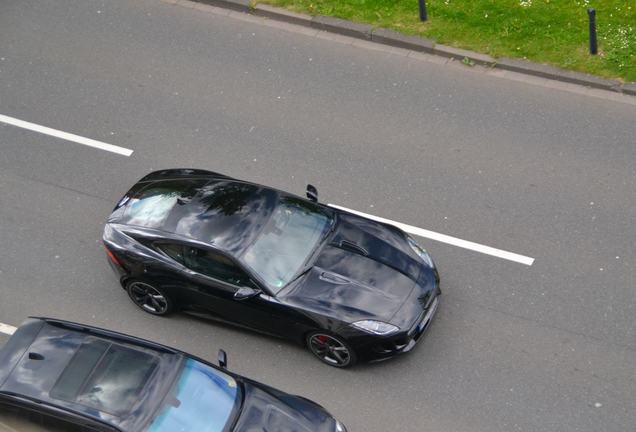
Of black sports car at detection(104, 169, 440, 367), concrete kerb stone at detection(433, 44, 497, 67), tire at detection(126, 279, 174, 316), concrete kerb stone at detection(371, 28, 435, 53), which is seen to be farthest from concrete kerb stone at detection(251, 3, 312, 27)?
tire at detection(126, 279, 174, 316)

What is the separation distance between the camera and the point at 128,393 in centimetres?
903

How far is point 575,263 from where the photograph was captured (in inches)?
447

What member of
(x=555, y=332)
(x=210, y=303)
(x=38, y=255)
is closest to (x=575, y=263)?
(x=555, y=332)

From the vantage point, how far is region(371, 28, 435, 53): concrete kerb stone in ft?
47.6

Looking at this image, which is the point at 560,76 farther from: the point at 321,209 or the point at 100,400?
the point at 100,400

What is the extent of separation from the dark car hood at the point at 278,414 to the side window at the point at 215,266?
1327mm

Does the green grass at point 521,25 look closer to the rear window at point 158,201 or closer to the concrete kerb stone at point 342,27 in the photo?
the concrete kerb stone at point 342,27

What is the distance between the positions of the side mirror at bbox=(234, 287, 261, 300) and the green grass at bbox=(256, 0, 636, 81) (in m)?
6.08

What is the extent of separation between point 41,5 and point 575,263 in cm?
988

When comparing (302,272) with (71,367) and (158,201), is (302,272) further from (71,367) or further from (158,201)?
(71,367)

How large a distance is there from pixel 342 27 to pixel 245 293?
242 inches

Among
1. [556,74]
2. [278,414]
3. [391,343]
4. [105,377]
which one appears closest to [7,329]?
[105,377]

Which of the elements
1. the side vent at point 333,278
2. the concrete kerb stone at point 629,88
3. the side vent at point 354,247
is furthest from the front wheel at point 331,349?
the concrete kerb stone at point 629,88

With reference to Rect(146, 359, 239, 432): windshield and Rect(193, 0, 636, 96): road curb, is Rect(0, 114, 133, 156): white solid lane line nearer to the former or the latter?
Rect(193, 0, 636, 96): road curb
